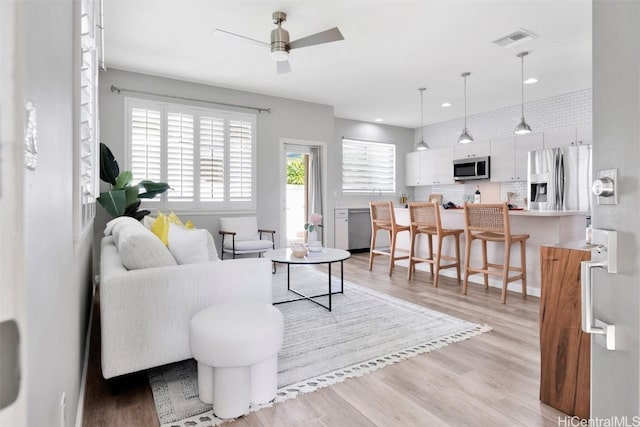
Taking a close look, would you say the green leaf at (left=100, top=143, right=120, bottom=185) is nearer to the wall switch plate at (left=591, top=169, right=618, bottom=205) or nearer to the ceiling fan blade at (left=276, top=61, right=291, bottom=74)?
the ceiling fan blade at (left=276, top=61, right=291, bottom=74)

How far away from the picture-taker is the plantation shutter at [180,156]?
4926 mm

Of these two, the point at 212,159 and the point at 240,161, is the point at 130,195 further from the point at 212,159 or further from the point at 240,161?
the point at 240,161

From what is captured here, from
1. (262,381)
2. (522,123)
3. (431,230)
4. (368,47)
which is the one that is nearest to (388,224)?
(431,230)

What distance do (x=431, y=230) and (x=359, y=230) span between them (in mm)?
2732

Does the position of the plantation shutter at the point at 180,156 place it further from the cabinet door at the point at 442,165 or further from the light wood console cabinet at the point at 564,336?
the cabinet door at the point at 442,165

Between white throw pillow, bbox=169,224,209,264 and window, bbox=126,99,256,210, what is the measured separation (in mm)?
2958

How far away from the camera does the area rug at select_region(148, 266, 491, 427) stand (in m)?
1.87

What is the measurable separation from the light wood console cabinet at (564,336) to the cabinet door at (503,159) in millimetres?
5074

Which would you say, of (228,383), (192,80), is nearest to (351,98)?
(192,80)

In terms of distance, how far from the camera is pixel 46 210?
2.55 ft

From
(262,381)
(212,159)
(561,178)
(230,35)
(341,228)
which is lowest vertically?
(262,381)

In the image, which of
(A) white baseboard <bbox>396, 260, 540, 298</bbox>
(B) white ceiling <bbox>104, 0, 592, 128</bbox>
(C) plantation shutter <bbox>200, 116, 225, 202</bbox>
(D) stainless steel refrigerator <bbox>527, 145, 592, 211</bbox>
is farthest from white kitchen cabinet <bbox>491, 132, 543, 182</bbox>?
(C) plantation shutter <bbox>200, 116, 225, 202</bbox>

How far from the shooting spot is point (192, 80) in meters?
5.01

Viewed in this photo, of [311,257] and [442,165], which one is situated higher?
[442,165]
